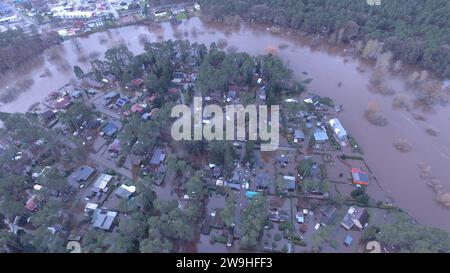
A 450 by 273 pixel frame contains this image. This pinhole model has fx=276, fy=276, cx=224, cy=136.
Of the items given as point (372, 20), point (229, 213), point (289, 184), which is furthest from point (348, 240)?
point (372, 20)

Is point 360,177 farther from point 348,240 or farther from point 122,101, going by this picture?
point 122,101

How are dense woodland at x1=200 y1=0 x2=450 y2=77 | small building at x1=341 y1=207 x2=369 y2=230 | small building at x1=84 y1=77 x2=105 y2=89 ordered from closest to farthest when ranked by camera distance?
Result: 1. small building at x1=341 y1=207 x2=369 y2=230
2. small building at x1=84 y1=77 x2=105 y2=89
3. dense woodland at x1=200 y1=0 x2=450 y2=77

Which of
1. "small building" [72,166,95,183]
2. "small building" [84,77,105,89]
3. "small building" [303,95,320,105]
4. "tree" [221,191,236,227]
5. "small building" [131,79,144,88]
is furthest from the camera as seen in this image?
"small building" [84,77,105,89]

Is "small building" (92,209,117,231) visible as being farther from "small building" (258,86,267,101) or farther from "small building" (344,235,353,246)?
"small building" (258,86,267,101)

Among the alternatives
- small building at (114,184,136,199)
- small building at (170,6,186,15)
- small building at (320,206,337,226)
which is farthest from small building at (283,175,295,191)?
small building at (170,6,186,15)

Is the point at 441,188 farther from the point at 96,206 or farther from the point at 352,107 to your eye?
the point at 96,206

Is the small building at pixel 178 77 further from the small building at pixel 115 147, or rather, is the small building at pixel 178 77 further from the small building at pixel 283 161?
the small building at pixel 283 161
